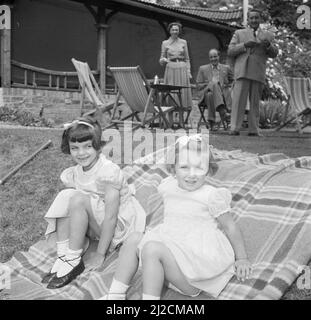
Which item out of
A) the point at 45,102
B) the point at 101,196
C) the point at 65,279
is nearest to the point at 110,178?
the point at 101,196

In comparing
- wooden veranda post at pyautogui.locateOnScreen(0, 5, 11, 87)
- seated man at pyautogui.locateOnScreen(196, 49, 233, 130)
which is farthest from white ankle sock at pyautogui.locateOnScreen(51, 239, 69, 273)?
wooden veranda post at pyautogui.locateOnScreen(0, 5, 11, 87)

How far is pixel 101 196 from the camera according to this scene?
3.37 m

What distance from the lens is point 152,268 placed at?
260cm

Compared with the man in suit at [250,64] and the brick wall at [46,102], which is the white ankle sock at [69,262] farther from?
the brick wall at [46,102]

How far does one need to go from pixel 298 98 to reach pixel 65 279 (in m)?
7.20

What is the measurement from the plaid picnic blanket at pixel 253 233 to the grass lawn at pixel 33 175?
0.18 meters

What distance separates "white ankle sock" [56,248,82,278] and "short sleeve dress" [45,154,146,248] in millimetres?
226

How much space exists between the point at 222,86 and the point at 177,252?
24.0ft

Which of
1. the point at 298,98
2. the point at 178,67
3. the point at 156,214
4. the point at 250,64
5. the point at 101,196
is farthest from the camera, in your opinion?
the point at 298,98

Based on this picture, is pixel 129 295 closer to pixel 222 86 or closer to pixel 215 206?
pixel 215 206

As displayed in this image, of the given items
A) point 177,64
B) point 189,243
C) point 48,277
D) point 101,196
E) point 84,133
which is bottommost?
point 48,277

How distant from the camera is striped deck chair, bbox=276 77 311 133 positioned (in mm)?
9188

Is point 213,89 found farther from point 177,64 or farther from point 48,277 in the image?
point 48,277
